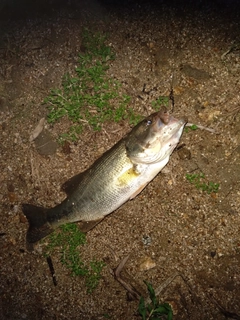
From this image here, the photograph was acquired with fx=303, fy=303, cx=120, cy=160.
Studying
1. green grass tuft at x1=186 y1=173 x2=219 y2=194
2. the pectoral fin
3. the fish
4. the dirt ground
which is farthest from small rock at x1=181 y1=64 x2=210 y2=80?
the pectoral fin

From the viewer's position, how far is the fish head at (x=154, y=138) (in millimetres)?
3352

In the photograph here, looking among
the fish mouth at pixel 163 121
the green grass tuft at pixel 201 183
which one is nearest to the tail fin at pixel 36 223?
the fish mouth at pixel 163 121

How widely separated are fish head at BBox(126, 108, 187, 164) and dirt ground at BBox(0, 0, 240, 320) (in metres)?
0.51

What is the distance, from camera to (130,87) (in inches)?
160

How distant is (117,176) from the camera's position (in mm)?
3533

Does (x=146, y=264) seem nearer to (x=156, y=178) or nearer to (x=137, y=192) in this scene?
(x=137, y=192)

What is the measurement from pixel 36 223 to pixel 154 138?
6.27ft

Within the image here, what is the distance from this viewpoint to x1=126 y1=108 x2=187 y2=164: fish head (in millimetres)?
3352

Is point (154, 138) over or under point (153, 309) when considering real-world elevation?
over

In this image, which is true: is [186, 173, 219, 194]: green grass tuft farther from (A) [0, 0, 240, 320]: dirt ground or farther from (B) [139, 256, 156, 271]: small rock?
(B) [139, 256, 156, 271]: small rock

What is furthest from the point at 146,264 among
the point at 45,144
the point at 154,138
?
the point at 45,144

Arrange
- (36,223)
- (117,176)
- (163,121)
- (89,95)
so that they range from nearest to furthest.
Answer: (163,121)
(117,176)
(36,223)
(89,95)

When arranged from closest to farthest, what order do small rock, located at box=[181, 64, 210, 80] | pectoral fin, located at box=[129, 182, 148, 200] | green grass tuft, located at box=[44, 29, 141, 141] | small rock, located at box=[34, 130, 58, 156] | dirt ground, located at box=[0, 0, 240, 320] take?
pectoral fin, located at box=[129, 182, 148, 200] < dirt ground, located at box=[0, 0, 240, 320] < small rock, located at box=[181, 64, 210, 80] < green grass tuft, located at box=[44, 29, 141, 141] < small rock, located at box=[34, 130, 58, 156]

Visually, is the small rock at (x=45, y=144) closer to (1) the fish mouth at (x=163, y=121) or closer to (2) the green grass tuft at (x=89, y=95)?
(2) the green grass tuft at (x=89, y=95)
